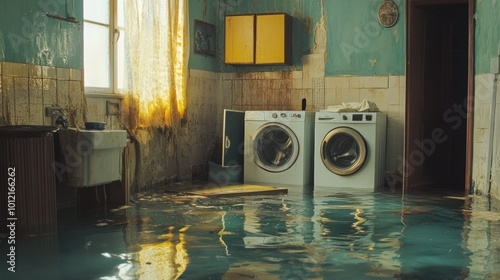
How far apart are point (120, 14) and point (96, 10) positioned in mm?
387

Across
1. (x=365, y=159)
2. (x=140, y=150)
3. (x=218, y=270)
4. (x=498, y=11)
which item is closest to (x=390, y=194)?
(x=365, y=159)

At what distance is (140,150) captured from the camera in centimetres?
720

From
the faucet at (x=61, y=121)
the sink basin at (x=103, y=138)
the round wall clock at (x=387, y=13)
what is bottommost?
the sink basin at (x=103, y=138)

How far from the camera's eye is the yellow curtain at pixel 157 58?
22.8 feet

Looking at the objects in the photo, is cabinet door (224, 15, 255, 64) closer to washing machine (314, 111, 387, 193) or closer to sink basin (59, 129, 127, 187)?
A: washing machine (314, 111, 387, 193)

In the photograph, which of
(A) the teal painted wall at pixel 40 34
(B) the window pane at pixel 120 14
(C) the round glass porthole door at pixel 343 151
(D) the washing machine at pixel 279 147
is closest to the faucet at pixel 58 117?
(A) the teal painted wall at pixel 40 34

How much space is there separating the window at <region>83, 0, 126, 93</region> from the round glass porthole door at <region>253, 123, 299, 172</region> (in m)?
2.05

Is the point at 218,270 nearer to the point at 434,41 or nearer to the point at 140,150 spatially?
the point at 140,150

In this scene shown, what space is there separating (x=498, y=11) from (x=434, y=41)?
1.74 m

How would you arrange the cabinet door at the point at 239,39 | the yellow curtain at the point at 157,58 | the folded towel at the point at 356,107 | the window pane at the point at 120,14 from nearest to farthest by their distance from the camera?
the window pane at the point at 120,14 < the yellow curtain at the point at 157,58 < the folded towel at the point at 356,107 < the cabinet door at the point at 239,39

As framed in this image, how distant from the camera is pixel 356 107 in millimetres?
7793

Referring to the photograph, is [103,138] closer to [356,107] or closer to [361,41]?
[356,107]

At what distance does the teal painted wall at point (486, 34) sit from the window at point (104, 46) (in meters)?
3.97

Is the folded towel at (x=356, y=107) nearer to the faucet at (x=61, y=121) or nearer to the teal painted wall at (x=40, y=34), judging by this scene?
the teal painted wall at (x=40, y=34)
